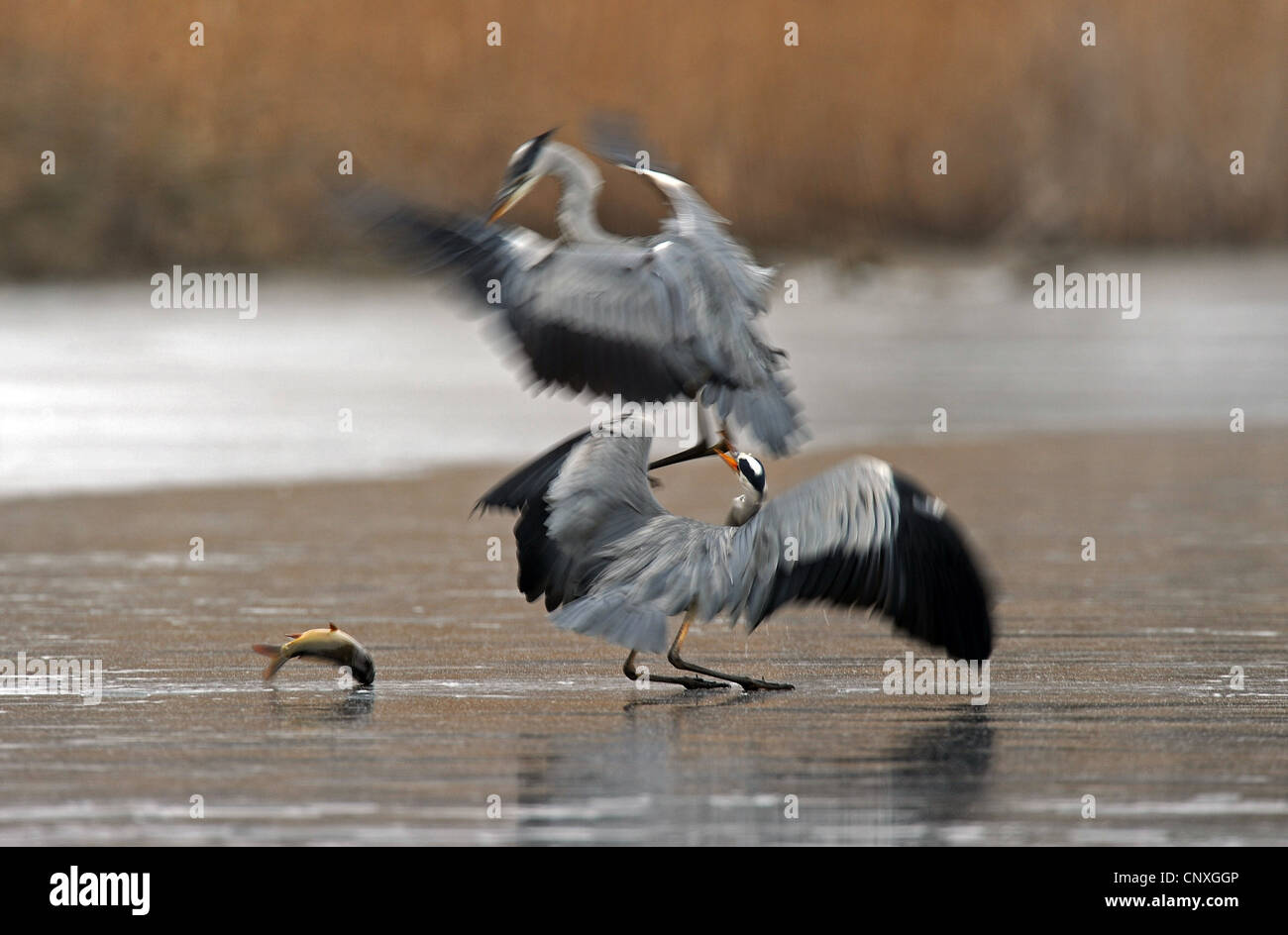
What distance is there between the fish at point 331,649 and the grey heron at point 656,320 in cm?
142

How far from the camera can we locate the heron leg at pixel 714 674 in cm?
808

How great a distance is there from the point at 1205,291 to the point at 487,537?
19.3m

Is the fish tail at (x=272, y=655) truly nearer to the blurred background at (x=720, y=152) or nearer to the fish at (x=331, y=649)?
the fish at (x=331, y=649)

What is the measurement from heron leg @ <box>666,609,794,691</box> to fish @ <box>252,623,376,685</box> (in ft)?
3.50

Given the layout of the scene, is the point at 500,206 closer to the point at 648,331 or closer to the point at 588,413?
the point at 648,331

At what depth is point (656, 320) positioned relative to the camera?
28.9ft

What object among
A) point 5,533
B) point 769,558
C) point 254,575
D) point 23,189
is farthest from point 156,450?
point 23,189

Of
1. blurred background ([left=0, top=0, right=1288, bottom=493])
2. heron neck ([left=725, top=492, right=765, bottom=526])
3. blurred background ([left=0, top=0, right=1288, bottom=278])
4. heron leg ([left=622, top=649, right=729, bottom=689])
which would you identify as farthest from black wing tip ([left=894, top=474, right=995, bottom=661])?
blurred background ([left=0, top=0, right=1288, bottom=278])

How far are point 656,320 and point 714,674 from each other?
1440mm

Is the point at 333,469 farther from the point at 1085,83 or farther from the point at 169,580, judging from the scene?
the point at 1085,83

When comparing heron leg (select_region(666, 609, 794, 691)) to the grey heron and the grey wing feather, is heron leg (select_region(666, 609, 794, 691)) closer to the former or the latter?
the grey wing feather

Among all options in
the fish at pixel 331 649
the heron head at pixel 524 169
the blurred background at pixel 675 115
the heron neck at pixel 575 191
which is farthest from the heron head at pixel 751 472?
the blurred background at pixel 675 115

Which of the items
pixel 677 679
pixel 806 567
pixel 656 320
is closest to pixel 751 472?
pixel 806 567

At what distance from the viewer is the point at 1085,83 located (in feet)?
105
